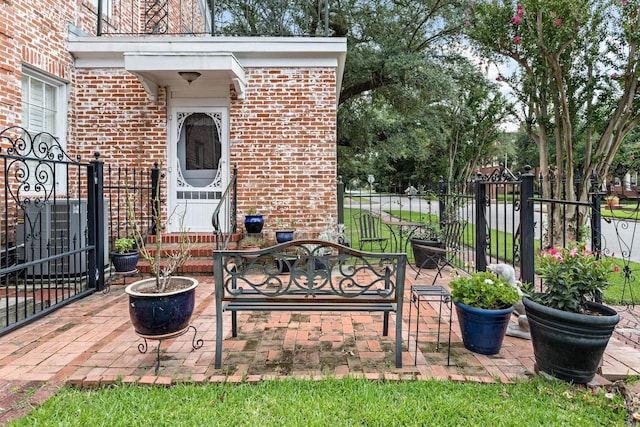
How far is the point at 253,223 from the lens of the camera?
6.03m

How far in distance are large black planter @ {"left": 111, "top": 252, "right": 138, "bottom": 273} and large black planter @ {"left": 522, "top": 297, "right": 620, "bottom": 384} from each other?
15.2 ft

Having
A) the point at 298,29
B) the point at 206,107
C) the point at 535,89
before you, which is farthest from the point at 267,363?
the point at 298,29

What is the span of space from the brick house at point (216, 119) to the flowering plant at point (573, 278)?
156 inches

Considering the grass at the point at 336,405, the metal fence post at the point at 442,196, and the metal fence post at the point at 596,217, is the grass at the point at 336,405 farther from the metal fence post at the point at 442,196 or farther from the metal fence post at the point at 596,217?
the metal fence post at the point at 442,196

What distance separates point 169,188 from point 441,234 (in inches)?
189

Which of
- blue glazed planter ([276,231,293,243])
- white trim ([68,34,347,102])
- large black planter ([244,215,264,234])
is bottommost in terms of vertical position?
blue glazed planter ([276,231,293,243])

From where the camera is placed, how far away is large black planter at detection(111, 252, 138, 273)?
192 inches

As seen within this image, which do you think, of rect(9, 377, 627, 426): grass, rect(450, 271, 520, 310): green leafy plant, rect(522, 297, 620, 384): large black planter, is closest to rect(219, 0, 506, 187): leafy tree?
rect(450, 271, 520, 310): green leafy plant

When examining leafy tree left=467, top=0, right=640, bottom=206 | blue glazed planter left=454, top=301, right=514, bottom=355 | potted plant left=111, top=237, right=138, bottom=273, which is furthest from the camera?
leafy tree left=467, top=0, right=640, bottom=206

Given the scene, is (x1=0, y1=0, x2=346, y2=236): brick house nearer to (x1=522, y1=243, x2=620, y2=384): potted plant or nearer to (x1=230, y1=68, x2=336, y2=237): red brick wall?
(x1=230, y1=68, x2=336, y2=237): red brick wall

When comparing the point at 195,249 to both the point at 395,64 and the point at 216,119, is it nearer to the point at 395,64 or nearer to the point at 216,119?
the point at 216,119

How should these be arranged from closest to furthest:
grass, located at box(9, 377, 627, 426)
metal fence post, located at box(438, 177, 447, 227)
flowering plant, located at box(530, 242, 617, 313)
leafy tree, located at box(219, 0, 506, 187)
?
grass, located at box(9, 377, 627, 426) < flowering plant, located at box(530, 242, 617, 313) < metal fence post, located at box(438, 177, 447, 227) < leafy tree, located at box(219, 0, 506, 187)

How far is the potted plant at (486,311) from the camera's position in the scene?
295cm

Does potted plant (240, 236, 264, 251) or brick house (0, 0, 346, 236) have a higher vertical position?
brick house (0, 0, 346, 236)
